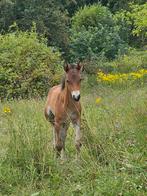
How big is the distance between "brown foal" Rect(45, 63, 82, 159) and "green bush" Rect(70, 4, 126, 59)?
25.4 metres

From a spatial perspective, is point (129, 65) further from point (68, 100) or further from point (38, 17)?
point (68, 100)

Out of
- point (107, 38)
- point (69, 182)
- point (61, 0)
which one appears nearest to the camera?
point (69, 182)

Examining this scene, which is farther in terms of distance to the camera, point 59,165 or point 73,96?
point 73,96

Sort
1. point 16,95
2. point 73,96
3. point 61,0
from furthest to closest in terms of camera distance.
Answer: point 61,0 → point 16,95 → point 73,96

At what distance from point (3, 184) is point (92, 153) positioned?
1.34 meters

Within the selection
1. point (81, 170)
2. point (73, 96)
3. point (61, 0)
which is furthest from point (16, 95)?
point (61, 0)

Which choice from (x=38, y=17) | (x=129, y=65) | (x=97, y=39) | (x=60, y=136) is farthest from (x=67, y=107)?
(x=97, y=39)

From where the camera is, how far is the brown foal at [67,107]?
27.3ft

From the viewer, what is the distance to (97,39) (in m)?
36.9

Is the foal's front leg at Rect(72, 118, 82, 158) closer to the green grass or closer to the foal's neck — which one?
the green grass

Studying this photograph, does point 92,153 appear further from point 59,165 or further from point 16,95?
point 16,95

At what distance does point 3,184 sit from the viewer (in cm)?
690

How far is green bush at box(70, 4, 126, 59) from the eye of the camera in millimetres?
35594

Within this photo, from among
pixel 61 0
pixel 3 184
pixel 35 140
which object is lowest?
pixel 3 184
